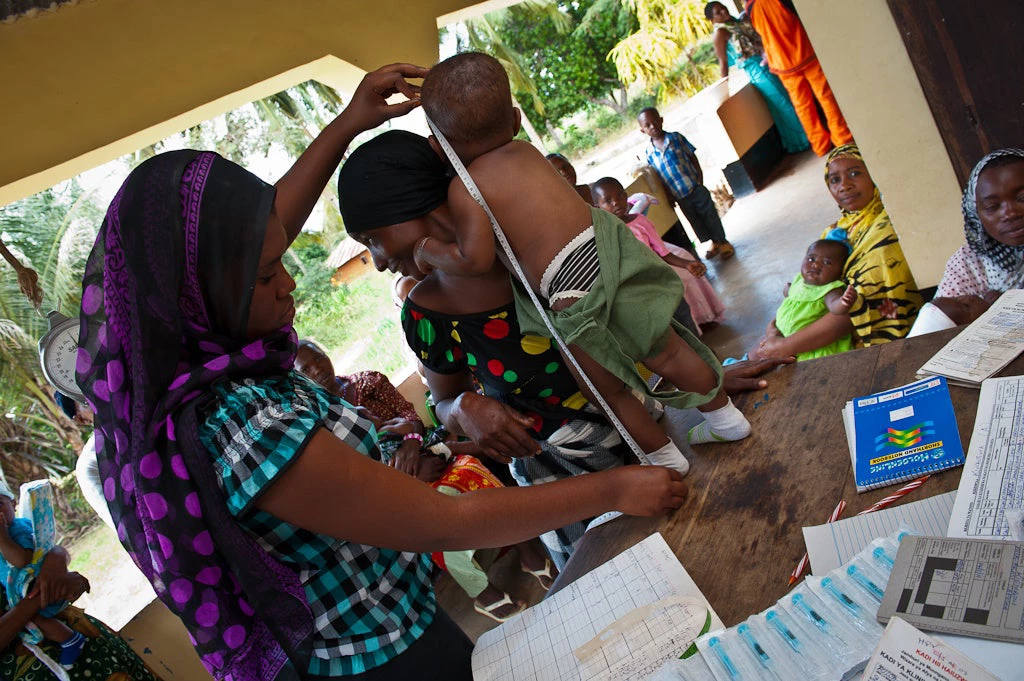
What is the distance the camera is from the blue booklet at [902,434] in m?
1.36

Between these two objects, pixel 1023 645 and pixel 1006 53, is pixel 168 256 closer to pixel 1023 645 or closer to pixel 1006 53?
pixel 1023 645

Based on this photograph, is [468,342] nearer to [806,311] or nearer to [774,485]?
[774,485]

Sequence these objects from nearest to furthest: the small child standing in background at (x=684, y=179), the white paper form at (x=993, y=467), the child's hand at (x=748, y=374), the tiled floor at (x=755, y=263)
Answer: the white paper form at (x=993, y=467) < the child's hand at (x=748, y=374) < the tiled floor at (x=755, y=263) < the small child standing in background at (x=684, y=179)

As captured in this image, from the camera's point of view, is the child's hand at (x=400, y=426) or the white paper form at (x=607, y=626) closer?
the white paper form at (x=607, y=626)

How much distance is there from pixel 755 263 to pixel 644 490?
5.42m

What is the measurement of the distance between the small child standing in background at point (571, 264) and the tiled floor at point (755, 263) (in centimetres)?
251

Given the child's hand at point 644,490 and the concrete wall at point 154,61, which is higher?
the concrete wall at point 154,61

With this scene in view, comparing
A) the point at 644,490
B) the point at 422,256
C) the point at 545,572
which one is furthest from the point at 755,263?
the point at 644,490

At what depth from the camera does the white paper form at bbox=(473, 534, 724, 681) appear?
4.13 feet

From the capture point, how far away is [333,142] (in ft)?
5.70

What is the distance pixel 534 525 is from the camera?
1.38 m

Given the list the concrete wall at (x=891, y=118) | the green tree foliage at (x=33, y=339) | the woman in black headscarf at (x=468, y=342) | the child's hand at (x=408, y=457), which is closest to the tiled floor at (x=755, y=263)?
the child's hand at (x=408, y=457)

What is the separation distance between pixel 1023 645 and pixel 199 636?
1143 mm

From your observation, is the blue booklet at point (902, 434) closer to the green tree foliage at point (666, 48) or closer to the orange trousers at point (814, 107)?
the orange trousers at point (814, 107)
